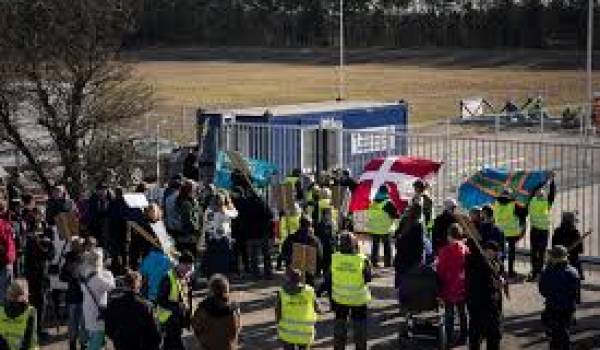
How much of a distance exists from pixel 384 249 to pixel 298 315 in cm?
641

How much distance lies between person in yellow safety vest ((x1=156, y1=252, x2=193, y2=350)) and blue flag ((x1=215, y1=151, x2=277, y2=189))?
7.63 meters

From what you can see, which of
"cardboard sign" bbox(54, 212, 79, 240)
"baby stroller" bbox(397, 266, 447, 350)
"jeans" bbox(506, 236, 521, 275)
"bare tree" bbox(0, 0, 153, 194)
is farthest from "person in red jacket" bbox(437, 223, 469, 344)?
"bare tree" bbox(0, 0, 153, 194)

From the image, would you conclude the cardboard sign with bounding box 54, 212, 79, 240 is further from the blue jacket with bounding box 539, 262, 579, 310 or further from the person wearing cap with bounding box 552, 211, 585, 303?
the person wearing cap with bounding box 552, 211, 585, 303

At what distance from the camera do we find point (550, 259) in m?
11.8

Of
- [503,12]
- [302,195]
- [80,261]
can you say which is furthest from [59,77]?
[503,12]

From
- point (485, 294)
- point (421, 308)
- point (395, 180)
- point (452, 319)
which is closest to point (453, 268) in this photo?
point (421, 308)

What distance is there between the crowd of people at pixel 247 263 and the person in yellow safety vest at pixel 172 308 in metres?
0.01

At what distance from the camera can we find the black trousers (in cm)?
1186

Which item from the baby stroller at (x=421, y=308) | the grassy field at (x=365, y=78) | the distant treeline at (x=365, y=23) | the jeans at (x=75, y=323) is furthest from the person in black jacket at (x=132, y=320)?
the distant treeline at (x=365, y=23)

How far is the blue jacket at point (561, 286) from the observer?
11.7 meters

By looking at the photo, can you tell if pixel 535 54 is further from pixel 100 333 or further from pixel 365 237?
pixel 100 333

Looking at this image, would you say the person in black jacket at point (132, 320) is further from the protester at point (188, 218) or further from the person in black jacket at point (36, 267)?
the protester at point (188, 218)

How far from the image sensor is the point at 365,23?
103062 millimetres

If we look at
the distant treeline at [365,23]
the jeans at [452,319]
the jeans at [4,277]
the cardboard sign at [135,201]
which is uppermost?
the distant treeline at [365,23]
